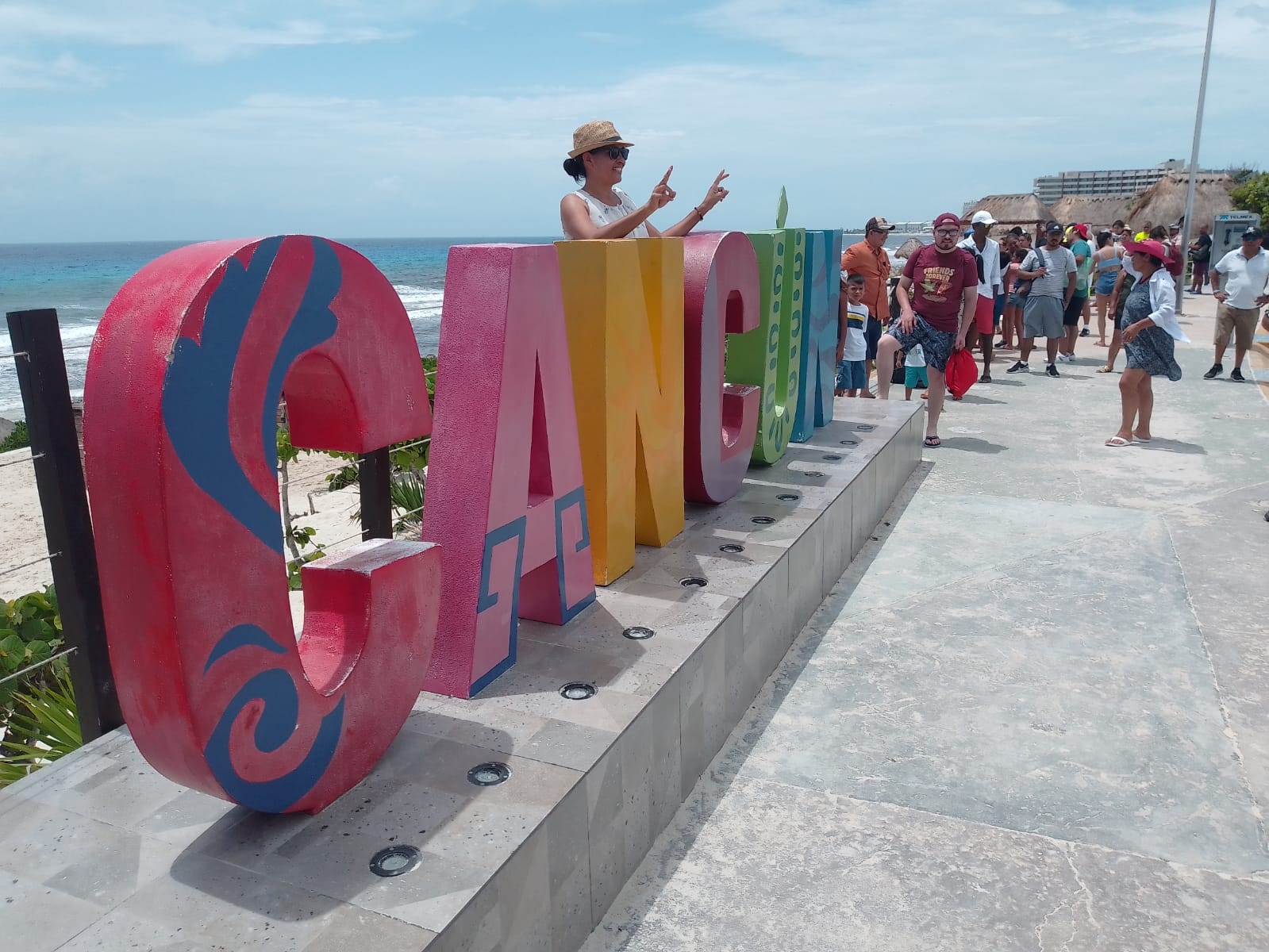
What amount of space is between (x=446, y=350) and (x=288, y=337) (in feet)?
3.36

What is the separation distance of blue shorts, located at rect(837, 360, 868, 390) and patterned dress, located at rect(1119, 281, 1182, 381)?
225 centimetres

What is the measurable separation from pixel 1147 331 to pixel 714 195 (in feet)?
15.9

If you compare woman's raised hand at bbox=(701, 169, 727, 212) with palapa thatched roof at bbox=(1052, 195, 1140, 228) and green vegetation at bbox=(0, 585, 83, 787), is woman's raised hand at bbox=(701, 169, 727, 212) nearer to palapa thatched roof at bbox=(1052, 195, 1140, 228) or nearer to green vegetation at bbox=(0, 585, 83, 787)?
green vegetation at bbox=(0, 585, 83, 787)

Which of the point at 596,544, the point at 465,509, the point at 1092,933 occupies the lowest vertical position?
the point at 1092,933

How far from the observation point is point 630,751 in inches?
118

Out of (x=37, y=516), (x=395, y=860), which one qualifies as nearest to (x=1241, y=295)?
(x=395, y=860)

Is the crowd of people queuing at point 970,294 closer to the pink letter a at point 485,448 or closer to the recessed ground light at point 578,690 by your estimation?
the pink letter a at point 485,448

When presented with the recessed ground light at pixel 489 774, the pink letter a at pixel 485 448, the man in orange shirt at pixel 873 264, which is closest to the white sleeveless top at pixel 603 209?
the pink letter a at pixel 485 448

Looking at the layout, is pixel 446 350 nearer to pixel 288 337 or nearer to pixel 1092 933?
pixel 288 337

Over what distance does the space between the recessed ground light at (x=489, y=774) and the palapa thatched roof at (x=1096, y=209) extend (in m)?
44.3

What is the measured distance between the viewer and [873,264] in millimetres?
8984

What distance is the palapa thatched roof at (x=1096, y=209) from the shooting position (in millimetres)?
42062

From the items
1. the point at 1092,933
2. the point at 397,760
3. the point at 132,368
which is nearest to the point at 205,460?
the point at 132,368

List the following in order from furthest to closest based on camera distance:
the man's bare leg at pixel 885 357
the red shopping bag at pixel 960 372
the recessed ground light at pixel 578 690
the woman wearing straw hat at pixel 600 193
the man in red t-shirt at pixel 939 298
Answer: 1. the man's bare leg at pixel 885 357
2. the red shopping bag at pixel 960 372
3. the man in red t-shirt at pixel 939 298
4. the woman wearing straw hat at pixel 600 193
5. the recessed ground light at pixel 578 690
